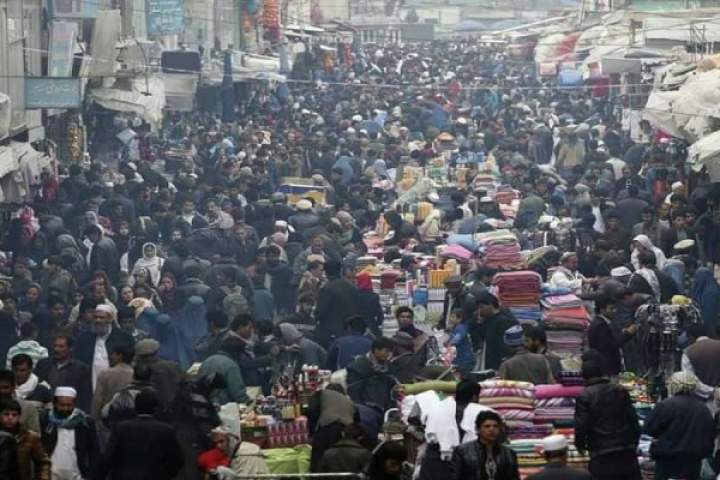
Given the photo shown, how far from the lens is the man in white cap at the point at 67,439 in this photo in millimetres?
13133

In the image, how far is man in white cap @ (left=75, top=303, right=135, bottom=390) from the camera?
51.4 ft

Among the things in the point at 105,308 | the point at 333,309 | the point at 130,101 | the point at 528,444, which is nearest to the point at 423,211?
the point at 333,309

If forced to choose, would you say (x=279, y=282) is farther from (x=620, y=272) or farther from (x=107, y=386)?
(x=107, y=386)

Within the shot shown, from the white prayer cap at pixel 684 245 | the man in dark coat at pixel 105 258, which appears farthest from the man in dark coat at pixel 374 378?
the man in dark coat at pixel 105 258

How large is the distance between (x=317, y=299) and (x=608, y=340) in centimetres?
320

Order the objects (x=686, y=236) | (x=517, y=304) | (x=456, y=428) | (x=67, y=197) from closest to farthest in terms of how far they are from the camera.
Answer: (x=456, y=428) < (x=517, y=304) < (x=686, y=236) < (x=67, y=197)

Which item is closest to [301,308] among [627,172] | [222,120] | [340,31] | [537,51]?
→ [627,172]

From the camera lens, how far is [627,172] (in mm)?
30094

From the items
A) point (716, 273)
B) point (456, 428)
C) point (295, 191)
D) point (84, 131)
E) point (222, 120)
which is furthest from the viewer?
point (222, 120)

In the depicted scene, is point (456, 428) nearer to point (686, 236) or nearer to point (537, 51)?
point (686, 236)

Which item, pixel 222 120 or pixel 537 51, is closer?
pixel 222 120

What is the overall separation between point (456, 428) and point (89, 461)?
80.5 inches

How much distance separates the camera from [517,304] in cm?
1775

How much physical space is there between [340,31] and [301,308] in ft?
214
